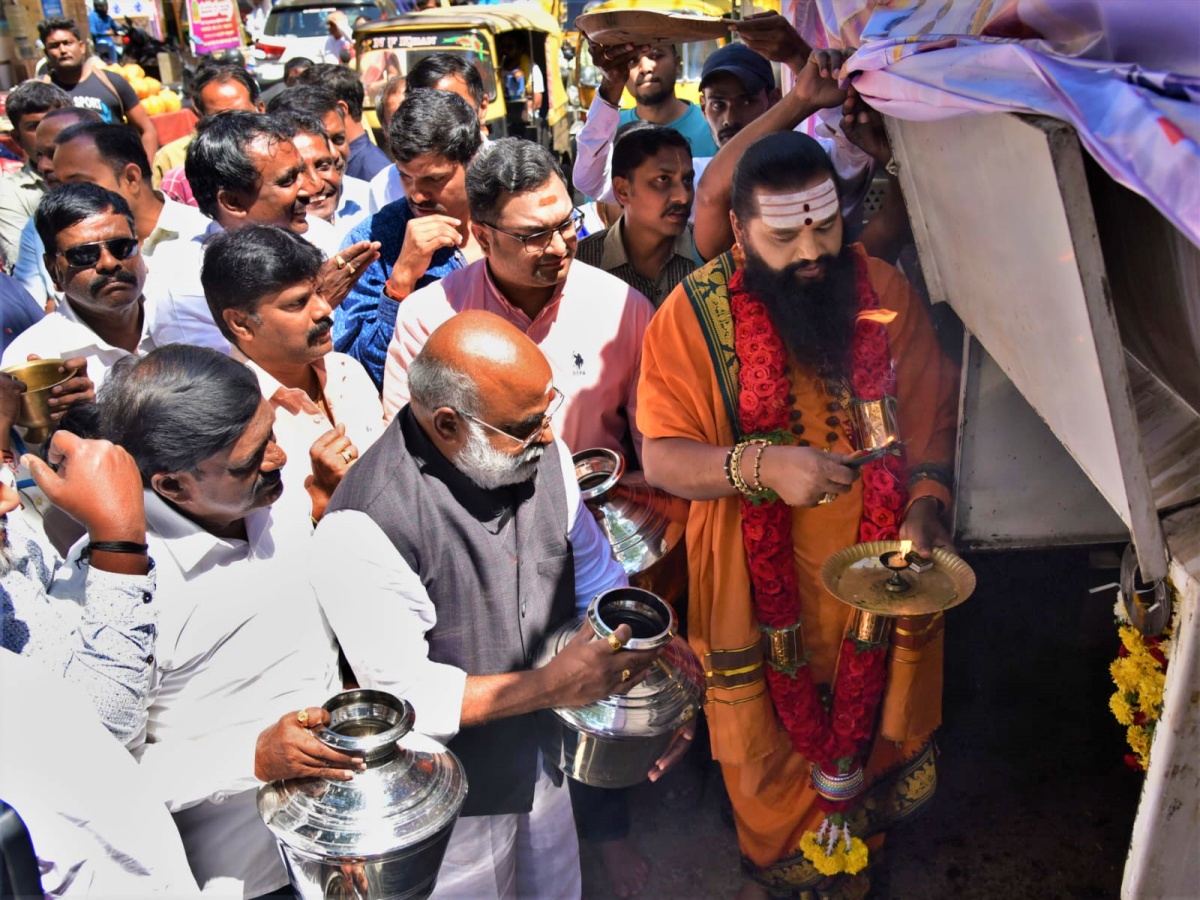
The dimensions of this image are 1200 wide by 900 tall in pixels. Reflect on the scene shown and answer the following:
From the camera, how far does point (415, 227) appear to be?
3.26m

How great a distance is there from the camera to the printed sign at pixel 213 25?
15695 mm

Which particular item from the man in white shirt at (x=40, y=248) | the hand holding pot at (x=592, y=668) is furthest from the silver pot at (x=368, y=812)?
the man in white shirt at (x=40, y=248)

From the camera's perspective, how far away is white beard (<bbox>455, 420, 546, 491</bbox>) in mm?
2084

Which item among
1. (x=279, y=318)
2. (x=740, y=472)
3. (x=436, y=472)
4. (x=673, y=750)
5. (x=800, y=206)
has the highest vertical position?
(x=800, y=206)

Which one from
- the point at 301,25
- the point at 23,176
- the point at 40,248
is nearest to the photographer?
the point at 40,248

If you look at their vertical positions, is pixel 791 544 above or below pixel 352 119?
below

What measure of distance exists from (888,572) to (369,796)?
1.17 meters

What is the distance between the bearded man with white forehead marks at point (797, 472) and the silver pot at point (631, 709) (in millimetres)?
438

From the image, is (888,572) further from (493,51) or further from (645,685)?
(493,51)

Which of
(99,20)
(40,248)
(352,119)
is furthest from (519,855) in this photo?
(99,20)

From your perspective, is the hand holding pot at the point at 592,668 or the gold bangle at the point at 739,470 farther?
the gold bangle at the point at 739,470

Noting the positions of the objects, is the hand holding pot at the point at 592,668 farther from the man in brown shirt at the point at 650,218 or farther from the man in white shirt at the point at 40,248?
the man in white shirt at the point at 40,248

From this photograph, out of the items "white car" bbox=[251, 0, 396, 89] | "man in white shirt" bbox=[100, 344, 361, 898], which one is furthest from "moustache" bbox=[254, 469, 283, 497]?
"white car" bbox=[251, 0, 396, 89]

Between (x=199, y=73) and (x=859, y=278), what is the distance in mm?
5379
